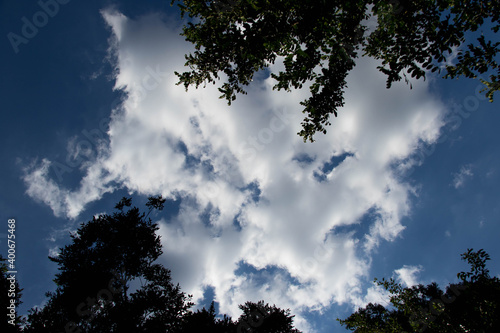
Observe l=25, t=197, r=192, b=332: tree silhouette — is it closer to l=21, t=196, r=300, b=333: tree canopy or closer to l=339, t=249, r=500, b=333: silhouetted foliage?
l=21, t=196, r=300, b=333: tree canopy

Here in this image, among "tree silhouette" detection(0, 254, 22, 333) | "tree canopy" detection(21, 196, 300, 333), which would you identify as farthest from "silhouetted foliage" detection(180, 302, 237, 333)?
"tree silhouette" detection(0, 254, 22, 333)

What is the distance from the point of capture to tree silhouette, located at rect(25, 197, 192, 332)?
1429 centimetres

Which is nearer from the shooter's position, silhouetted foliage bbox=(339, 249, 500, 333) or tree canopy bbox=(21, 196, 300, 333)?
silhouetted foliage bbox=(339, 249, 500, 333)

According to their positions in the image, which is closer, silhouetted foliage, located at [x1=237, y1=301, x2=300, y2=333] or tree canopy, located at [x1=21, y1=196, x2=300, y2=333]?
tree canopy, located at [x1=21, y1=196, x2=300, y2=333]

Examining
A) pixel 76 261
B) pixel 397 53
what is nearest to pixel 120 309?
pixel 76 261

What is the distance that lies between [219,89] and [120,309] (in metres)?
16.2

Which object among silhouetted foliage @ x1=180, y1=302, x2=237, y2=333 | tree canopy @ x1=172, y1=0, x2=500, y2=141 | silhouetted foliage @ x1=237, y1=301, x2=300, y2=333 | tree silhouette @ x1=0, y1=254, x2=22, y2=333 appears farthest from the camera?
silhouetted foliage @ x1=237, y1=301, x2=300, y2=333

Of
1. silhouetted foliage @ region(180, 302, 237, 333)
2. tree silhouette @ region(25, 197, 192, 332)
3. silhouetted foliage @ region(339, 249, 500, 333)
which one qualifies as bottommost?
silhouetted foliage @ region(339, 249, 500, 333)

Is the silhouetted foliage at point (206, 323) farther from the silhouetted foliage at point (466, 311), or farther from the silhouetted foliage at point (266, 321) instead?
the silhouetted foliage at point (466, 311)

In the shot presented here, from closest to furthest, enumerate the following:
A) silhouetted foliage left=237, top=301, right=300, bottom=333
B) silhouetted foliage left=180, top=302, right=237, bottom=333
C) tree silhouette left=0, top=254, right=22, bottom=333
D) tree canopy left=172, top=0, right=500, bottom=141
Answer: tree canopy left=172, top=0, right=500, bottom=141 < tree silhouette left=0, top=254, right=22, bottom=333 < silhouetted foliage left=180, top=302, right=237, bottom=333 < silhouetted foliage left=237, top=301, right=300, bottom=333

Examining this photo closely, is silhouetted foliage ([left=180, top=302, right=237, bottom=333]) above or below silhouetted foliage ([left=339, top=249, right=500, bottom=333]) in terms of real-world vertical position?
above

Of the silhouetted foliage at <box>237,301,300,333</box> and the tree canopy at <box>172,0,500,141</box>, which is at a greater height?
the tree canopy at <box>172,0,500,141</box>

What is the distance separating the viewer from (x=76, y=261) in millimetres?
16406

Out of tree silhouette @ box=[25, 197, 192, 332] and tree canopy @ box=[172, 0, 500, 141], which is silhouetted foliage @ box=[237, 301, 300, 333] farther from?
tree canopy @ box=[172, 0, 500, 141]
